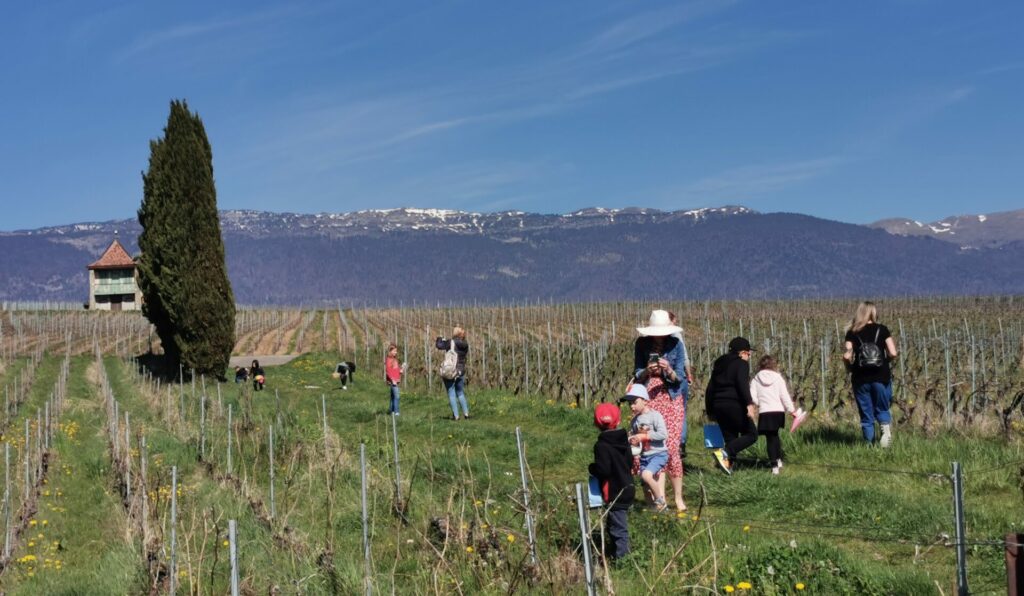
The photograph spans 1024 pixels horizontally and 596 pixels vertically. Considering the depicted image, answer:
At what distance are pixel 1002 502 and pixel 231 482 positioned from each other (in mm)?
7085

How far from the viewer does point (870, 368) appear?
10867mm

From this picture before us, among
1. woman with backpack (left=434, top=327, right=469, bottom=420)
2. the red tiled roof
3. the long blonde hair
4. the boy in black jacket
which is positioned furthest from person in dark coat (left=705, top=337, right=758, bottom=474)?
the red tiled roof

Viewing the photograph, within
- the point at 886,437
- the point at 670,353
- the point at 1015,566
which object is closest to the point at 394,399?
the point at 670,353

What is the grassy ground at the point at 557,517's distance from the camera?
636 centimetres

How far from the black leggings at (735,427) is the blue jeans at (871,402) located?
140 centimetres

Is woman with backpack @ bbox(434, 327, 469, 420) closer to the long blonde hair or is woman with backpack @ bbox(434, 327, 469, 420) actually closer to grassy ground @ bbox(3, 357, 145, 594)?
Result: grassy ground @ bbox(3, 357, 145, 594)

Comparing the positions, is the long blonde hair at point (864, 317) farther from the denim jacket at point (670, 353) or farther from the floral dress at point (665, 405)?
the floral dress at point (665, 405)

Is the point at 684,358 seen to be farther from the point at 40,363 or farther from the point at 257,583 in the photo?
the point at 40,363

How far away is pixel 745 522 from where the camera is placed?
816 centimetres

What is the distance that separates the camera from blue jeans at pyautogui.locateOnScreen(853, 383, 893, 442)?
1084 cm

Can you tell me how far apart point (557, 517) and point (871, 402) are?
180 inches

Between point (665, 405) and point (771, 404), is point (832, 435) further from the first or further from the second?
point (665, 405)

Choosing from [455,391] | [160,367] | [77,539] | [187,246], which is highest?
[187,246]

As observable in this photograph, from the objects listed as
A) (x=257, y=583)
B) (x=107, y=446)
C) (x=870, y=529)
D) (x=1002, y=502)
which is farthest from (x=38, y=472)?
(x=1002, y=502)
